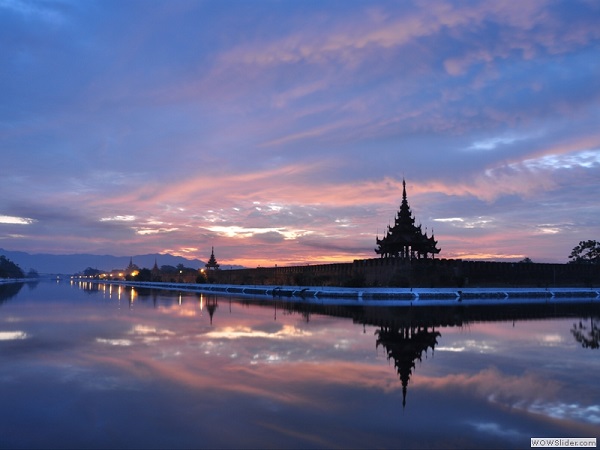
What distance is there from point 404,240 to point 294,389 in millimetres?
52404

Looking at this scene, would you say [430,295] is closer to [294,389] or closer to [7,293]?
[294,389]

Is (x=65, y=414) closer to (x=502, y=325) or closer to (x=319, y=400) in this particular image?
(x=319, y=400)

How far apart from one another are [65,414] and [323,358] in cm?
709

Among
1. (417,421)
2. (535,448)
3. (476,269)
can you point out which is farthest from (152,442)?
(476,269)

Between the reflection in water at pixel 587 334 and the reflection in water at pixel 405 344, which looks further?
the reflection in water at pixel 587 334

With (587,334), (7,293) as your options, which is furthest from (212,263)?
(587,334)

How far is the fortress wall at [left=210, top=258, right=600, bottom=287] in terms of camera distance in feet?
184

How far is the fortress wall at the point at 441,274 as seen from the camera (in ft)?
184

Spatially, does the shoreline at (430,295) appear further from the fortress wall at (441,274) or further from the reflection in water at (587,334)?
the reflection in water at (587,334)

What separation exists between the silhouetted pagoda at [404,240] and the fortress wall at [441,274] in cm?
420

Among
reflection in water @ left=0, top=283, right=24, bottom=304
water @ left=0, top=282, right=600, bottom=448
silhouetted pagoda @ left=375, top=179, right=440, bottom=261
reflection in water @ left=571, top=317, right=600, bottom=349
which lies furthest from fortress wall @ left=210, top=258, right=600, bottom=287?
water @ left=0, top=282, right=600, bottom=448

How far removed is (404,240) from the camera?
60969 mm

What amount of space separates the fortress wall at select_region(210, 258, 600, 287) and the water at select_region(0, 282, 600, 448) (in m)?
36.5

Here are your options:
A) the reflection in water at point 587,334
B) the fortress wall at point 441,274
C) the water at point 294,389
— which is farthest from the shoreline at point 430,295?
the water at point 294,389
